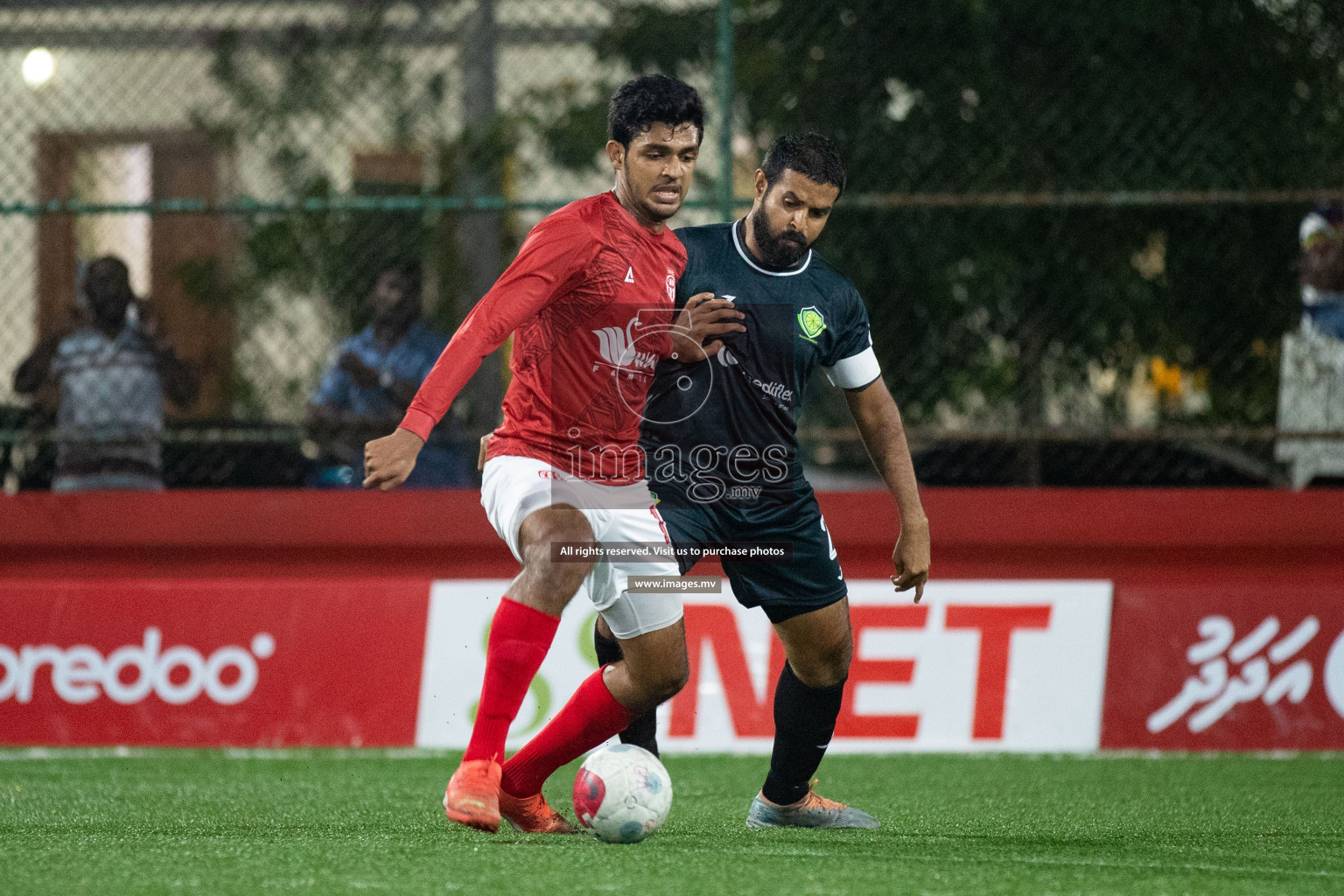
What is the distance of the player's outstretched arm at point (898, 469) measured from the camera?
4312mm

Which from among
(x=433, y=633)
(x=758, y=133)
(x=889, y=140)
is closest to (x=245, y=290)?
(x=433, y=633)

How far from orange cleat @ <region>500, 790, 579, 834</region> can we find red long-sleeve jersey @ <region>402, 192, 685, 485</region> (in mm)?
861

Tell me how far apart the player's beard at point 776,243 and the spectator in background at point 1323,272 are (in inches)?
141

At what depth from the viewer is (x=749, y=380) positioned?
14.3 feet

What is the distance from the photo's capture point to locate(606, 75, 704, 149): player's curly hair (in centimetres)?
402

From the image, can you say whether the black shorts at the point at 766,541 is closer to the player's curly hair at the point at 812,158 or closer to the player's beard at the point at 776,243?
the player's beard at the point at 776,243

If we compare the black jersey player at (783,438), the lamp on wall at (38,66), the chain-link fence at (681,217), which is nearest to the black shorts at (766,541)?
the black jersey player at (783,438)

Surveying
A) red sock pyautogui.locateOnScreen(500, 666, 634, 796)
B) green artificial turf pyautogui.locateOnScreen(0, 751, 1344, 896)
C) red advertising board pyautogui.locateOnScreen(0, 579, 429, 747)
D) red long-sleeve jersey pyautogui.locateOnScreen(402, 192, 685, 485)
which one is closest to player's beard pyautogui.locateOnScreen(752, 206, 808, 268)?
red long-sleeve jersey pyautogui.locateOnScreen(402, 192, 685, 485)

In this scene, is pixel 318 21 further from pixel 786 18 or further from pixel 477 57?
pixel 786 18

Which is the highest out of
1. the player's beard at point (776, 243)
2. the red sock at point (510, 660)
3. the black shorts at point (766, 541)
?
the player's beard at point (776, 243)

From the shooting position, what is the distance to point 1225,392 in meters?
7.00

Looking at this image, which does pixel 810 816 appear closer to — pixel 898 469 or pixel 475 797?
pixel 898 469

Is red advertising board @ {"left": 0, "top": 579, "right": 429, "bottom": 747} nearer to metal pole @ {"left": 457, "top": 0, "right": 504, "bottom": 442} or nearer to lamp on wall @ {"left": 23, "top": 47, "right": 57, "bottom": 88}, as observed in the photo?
metal pole @ {"left": 457, "top": 0, "right": 504, "bottom": 442}

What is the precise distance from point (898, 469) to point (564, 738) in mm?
1192
